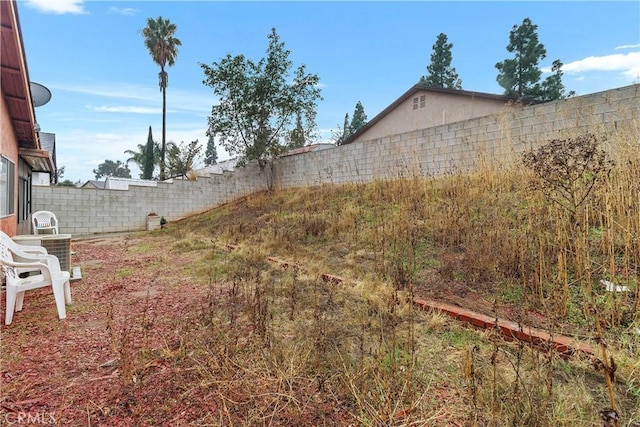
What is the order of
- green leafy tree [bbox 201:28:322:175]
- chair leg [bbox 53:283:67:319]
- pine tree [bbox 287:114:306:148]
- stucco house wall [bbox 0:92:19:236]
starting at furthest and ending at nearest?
1. pine tree [bbox 287:114:306:148]
2. green leafy tree [bbox 201:28:322:175]
3. stucco house wall [bbox 0:92:19:236]
4. chair leg [bbox 53:283:67:319]

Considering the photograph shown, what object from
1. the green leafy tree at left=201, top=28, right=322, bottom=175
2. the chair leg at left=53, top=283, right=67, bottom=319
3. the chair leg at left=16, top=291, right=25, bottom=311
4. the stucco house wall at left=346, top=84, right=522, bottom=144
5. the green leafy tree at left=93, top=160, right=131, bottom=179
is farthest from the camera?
the green leafy tree at left=93, top=160, right=131, bottom=179

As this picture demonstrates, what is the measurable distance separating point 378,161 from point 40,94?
7419 millimetres

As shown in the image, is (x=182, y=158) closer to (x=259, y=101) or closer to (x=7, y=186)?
(x=259, y=101)

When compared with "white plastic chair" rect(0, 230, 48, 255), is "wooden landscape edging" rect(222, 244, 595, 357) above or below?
below

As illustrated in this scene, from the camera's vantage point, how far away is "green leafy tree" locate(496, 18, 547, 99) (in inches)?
802

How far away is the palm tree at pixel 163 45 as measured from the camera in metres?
18.9

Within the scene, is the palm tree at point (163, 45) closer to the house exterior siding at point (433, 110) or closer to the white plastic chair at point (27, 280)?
the house exterior siding at point (433, 110)

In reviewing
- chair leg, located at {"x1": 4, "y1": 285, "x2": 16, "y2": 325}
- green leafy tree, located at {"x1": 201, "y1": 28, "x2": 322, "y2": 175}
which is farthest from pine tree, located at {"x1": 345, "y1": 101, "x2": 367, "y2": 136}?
chair leg, located at {"x1": 4, "y1": 285, "x2": 16, "y2": 325}

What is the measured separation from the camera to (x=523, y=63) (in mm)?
20750

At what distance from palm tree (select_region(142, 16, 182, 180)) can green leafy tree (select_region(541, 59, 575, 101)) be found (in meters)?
24.2

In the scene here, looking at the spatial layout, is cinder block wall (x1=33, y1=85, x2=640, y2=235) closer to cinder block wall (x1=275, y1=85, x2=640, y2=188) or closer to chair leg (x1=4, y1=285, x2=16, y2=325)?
cinder block wall (x1=275, y1=85, x2=640, y2=188)

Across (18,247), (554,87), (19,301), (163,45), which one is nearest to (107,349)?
(19,301)

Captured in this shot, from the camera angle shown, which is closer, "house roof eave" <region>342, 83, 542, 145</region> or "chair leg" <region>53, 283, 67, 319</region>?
"chair leg" <region>53, 283, 67, 319</region>

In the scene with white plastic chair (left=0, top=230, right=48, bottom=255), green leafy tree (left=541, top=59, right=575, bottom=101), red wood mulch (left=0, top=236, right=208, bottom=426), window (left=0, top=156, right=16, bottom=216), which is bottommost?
red wood mulch (left=0, top=236, right=208, bottom=426)
